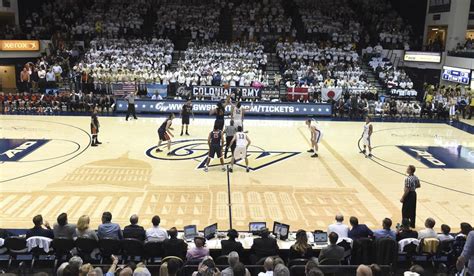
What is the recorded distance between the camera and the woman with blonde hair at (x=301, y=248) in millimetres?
7617

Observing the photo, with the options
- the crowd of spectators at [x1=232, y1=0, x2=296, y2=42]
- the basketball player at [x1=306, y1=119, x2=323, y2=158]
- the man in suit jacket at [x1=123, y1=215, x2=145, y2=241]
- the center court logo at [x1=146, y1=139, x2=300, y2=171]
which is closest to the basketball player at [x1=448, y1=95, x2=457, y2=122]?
the basketball player at [x1=306, y1=119, x2=323, y2=158]

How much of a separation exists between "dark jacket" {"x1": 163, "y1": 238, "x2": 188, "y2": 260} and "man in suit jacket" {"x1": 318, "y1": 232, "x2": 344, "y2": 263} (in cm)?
211

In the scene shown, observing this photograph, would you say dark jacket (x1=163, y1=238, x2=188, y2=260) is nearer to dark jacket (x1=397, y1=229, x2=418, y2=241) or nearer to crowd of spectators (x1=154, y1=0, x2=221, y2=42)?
dark jacket (x1=397, y1=229, x2=418, y2=241)

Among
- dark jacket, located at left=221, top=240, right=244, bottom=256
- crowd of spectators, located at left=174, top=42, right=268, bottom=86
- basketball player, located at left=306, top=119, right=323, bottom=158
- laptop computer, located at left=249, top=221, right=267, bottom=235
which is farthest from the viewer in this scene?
crowd of spectators, located at left=174, top=42, right=268, bottom=86

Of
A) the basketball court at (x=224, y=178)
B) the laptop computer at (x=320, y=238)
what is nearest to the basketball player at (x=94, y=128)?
the basketball court at (x=224, y=178)

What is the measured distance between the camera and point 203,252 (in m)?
7.48

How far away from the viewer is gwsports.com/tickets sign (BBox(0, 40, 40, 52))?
29578 millimetres

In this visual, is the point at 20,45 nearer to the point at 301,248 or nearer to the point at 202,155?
the point at 202,155

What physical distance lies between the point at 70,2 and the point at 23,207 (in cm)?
2751

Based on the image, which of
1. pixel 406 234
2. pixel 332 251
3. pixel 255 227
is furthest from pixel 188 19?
pixel 332 251

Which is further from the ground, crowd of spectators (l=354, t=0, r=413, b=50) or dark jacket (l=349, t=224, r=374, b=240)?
crowd of spectators (l=354, t=0, r=413, b=50)

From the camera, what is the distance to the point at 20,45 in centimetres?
3023

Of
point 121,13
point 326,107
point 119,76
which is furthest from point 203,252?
point 121,13

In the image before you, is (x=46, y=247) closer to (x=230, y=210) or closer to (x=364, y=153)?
(x=230, y=210)
